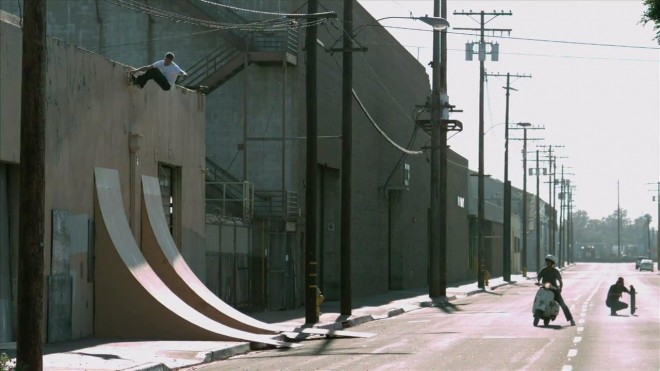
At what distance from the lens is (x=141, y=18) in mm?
42719

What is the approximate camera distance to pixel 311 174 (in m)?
31.0

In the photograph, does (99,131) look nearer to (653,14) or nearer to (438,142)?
(653,14)

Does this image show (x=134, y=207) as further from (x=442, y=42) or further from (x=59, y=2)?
(x=442, y=42)

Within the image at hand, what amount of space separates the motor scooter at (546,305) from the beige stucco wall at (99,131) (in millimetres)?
8660

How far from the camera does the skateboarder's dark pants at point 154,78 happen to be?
28.3 meters

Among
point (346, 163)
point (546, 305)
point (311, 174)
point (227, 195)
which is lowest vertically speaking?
point (546, 305)

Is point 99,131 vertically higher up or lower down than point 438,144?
lower down

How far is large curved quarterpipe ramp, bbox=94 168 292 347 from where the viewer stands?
25.4m

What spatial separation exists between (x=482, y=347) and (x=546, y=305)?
7668 mm

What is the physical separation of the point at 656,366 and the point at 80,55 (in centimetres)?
1323

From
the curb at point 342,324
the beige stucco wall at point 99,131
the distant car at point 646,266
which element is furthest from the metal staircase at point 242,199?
the distant car at point 646,266

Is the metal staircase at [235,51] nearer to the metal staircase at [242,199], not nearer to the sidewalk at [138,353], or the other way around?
the metal staircase at [242,199]

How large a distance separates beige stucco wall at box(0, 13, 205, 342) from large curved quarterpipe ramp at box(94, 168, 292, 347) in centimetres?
45

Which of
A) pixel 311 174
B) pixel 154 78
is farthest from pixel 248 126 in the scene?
pixel 154 78
